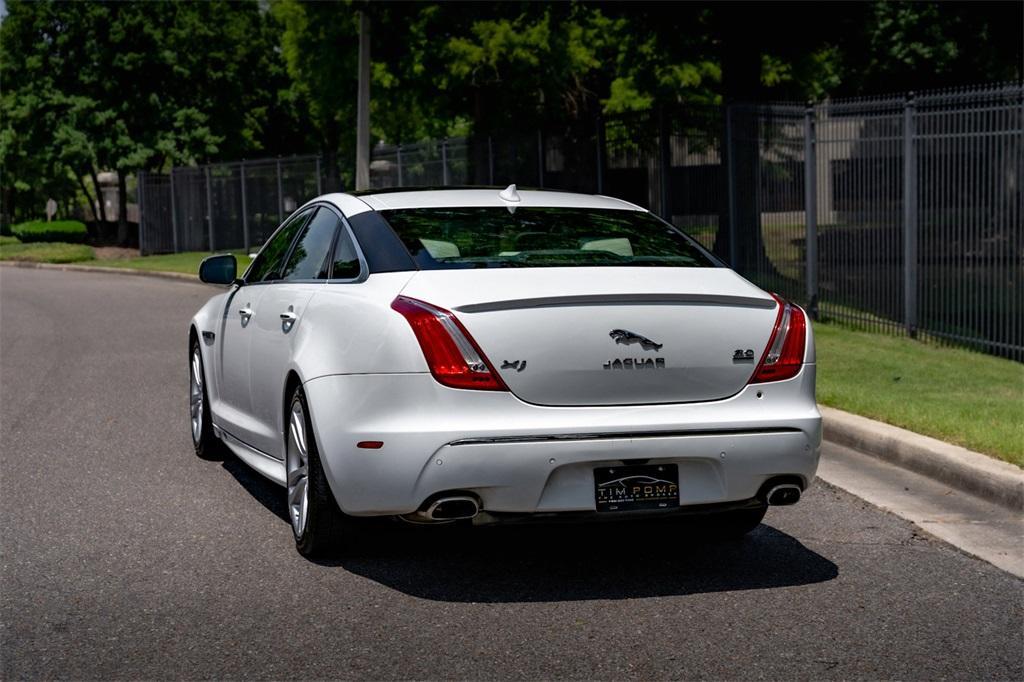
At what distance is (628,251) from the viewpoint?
255 inches

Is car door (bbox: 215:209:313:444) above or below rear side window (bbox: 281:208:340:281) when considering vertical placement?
below

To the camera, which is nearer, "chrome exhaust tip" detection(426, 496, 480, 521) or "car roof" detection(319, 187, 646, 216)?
"chrome exhaust tip" detection(426, 496, 480, 521)

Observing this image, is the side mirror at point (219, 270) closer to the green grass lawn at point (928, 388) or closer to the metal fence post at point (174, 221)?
the green grass lawn at point (928, 388)

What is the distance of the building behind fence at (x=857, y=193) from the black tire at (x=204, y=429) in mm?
7989

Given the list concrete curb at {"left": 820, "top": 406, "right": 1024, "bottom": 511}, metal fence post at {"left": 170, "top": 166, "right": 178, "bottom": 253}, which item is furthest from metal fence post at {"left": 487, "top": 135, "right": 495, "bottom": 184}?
metal fence post at {"left": 170, "top": 166, "right": 178, "bottom": 253}

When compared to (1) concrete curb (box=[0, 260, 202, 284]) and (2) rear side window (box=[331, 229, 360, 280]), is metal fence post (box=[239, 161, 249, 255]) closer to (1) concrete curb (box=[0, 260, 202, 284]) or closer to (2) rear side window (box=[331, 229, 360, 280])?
(1) concrete curb (box=[0, 260, 202, 284])

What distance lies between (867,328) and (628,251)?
10323 millimetres

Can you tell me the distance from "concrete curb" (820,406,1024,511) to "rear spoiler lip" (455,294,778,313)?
2.28m

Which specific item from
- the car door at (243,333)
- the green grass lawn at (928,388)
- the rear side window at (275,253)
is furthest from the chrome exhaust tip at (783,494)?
the rear side window at (275,253)

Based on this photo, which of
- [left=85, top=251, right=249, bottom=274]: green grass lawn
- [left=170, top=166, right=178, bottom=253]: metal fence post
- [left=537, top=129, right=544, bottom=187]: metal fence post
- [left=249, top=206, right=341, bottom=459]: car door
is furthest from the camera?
[left=170, top=166, right=178, bottom=253]: metal fence post

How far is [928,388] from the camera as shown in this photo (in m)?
11.2

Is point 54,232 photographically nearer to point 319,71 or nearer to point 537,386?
point 319,71

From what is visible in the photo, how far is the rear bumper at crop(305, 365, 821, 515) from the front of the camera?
553 centimetres

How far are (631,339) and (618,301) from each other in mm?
155
